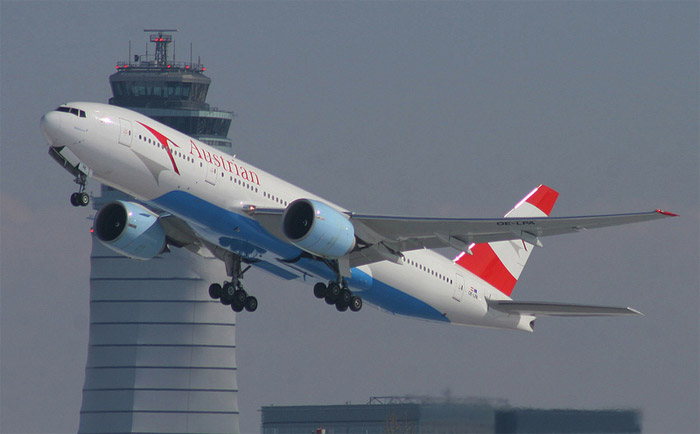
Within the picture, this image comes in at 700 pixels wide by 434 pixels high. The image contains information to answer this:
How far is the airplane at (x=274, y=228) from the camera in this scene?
46.8m

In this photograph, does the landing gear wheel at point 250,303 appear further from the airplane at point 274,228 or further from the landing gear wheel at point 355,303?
the landing gear wheel at point 355,303

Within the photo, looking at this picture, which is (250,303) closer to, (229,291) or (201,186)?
(229,291)

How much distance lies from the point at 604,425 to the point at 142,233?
25637 mm

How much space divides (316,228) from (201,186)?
Answer: 4269mm

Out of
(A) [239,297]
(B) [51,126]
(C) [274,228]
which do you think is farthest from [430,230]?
(B) [51,126]

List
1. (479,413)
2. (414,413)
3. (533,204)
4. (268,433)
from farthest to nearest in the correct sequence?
(268,433) < (414,413) < (479,413) < (533,204)

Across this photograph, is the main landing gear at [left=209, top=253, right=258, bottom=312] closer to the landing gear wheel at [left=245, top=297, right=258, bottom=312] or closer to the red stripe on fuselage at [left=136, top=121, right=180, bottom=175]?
the landing gear wheel at [left=245, top=297, right=258, bottom=312]

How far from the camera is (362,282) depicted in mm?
54188

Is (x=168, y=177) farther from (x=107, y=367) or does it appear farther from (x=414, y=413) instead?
(x=107, y=367)

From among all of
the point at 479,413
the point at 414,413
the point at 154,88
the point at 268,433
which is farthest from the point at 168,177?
the point at 154,88

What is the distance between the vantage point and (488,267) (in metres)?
61.9

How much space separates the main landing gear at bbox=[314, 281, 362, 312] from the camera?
2067 inches

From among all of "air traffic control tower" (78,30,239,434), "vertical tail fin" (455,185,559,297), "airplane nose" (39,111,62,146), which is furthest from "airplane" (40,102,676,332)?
"air traffic control tower" (78,30,239,434)

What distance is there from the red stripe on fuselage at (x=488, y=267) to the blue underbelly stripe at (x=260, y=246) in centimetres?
376
